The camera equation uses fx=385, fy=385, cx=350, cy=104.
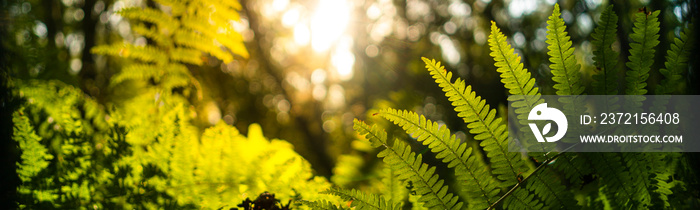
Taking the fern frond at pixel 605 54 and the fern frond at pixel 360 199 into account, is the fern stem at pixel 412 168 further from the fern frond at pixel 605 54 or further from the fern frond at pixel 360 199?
the fern frond at pixel 605 54

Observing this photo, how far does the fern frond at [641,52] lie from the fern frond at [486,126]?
0.47 ft

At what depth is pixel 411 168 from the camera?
14.0 inches

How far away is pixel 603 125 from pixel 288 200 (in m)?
0.35

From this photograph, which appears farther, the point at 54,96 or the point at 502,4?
the point at 502,4

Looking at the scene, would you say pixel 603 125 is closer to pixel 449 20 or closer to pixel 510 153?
pixel 510 153

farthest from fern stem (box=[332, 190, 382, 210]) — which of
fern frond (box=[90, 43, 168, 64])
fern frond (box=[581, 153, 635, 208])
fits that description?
fern frond (box=[90, 43, 168, 64])

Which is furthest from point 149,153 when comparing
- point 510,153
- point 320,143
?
point 320,143

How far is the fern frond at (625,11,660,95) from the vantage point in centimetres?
37

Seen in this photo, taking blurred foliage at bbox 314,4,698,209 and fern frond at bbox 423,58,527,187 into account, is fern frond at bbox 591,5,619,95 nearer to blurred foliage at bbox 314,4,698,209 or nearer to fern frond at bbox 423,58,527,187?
blurred foliage at bbox 314,4,698,209

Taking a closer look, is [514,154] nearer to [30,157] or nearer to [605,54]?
[605,54]

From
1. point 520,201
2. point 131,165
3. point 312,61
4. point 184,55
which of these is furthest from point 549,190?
point 312,61

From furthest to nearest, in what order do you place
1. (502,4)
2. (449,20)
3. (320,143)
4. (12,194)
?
1. (449,20)
2. (502,4)
3. (320,143)
4. (12,194)

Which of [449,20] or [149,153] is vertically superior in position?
[449,20]

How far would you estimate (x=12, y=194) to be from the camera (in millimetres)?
346
